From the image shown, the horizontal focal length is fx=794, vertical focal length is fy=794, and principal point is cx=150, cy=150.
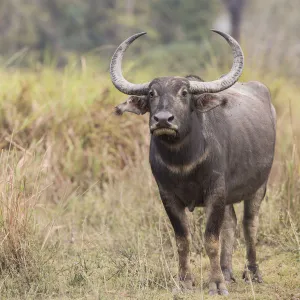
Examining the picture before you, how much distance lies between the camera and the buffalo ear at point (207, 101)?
5.53m

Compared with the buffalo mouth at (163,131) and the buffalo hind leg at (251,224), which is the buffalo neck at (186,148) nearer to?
the buffalo mouth at (163,131)

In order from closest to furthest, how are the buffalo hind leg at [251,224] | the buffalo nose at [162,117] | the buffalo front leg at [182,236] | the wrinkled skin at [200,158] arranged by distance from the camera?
1. the buffalo nose at [162,117]
2. the wrinkled skin at [200,158]
3. the buffalo front leg at [182,236]
4. the buffalo hind leg at [251,224]

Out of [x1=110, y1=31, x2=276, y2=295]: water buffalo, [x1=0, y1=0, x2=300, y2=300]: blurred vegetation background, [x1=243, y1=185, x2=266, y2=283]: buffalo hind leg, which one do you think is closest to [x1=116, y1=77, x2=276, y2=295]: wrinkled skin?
[x1=110, y1=31, x2=276, y2=295]: water buffalo

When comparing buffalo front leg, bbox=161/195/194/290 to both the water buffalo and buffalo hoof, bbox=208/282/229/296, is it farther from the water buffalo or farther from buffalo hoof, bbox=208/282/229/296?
buffalo hoof, bbox=208/282/229/296

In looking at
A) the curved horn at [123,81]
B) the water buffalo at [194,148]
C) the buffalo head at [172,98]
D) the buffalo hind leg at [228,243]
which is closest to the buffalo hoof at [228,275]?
the buffalo hind leg at [228,243]

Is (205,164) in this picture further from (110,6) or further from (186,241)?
(110,6)

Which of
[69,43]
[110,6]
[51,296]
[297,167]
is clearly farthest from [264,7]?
[51,296]

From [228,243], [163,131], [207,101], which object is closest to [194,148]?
[207,101]

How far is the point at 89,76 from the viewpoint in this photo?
Answer: 1098 centimetres

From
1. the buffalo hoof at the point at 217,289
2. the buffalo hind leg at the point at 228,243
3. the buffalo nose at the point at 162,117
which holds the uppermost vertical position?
the buffalo nose at the point at 162,117

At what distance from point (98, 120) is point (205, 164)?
14.3 feet

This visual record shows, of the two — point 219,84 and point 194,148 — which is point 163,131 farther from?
point 219,84

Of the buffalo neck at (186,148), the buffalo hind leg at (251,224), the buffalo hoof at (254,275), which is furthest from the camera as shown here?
the buffalo hind leg at (251,224)

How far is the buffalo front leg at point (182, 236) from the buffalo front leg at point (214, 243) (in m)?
0.18
